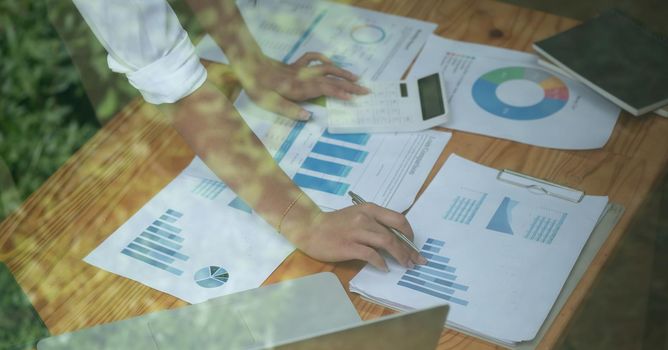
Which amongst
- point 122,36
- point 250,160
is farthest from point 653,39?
point 122,36

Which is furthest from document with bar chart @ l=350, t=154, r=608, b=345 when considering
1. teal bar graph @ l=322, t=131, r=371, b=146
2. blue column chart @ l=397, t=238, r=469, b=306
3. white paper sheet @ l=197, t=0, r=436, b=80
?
white paper sheet @ l=197, t=0, r=436, b=80

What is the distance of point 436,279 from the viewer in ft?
2.90

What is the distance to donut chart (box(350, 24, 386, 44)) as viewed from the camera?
3.95 feet

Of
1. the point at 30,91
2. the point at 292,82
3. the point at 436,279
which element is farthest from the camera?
the point at 292,82

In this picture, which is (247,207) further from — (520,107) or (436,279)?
(520,107)

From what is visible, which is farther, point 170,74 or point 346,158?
point 346,158

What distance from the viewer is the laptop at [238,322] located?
2.70 ft

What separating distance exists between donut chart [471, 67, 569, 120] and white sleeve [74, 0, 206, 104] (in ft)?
1.16

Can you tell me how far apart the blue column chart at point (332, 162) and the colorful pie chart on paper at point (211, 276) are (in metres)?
0.14

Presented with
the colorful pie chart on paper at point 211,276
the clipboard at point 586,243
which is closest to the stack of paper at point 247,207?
the colorful pie chart on paper at point 211,276

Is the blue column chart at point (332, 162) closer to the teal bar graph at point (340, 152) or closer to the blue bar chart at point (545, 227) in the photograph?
the teal bar graph at point (340, 152)

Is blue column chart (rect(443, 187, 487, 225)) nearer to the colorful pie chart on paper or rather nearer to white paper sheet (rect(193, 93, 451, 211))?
white paper sheet (rect(193, 93, 451, 211))

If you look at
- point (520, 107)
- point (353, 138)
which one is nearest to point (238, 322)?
point (353, 138)

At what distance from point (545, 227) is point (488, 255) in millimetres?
70
